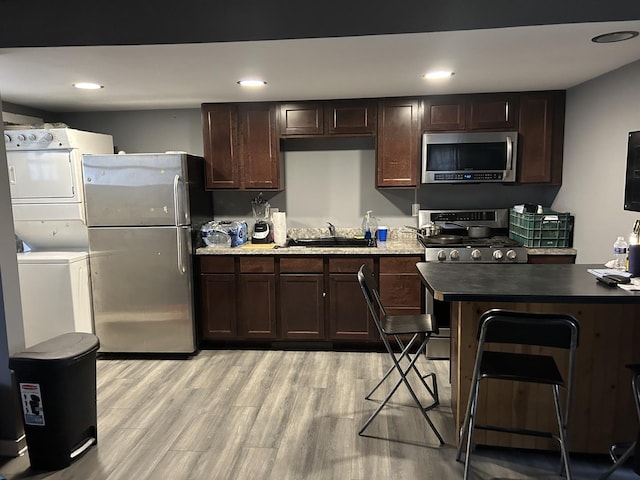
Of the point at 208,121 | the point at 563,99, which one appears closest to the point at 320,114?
the point at 208,121

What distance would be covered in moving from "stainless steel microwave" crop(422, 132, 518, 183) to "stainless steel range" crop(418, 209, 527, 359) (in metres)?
0.43

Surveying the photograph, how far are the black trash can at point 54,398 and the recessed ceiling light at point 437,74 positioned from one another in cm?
264

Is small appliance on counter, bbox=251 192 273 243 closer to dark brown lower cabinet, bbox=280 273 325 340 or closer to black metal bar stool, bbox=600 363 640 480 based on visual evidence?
dark brown lower cabinet, bbox=280 273 325 340

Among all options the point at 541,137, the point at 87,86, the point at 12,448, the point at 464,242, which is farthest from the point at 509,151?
the point at 12,448

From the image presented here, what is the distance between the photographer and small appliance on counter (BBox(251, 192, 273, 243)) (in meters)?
4.12

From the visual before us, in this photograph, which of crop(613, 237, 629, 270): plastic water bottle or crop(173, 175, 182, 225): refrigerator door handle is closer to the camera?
crop(613, 237, 629, 270): plastic water bottle

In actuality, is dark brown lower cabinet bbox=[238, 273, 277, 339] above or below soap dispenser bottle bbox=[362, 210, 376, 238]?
below

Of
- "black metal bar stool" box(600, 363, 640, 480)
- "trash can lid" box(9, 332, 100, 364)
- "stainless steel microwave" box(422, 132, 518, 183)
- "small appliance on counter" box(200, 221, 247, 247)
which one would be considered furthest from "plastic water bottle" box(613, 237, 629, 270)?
"trash can lid" box(9, 332, 100, 364)

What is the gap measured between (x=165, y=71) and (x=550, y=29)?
214 centimetres

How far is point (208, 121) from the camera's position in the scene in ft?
13.0

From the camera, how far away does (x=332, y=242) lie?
4.17 m

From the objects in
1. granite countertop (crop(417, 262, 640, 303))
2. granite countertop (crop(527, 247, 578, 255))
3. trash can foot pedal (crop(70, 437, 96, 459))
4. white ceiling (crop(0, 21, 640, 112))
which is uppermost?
white ceiling (crop(0, 21, 640, 112))

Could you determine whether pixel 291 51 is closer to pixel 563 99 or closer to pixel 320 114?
pixel 320 114

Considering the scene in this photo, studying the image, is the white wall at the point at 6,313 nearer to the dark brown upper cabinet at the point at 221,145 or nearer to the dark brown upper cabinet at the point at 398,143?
the dark brown upper cabinet at the point at 221,145
